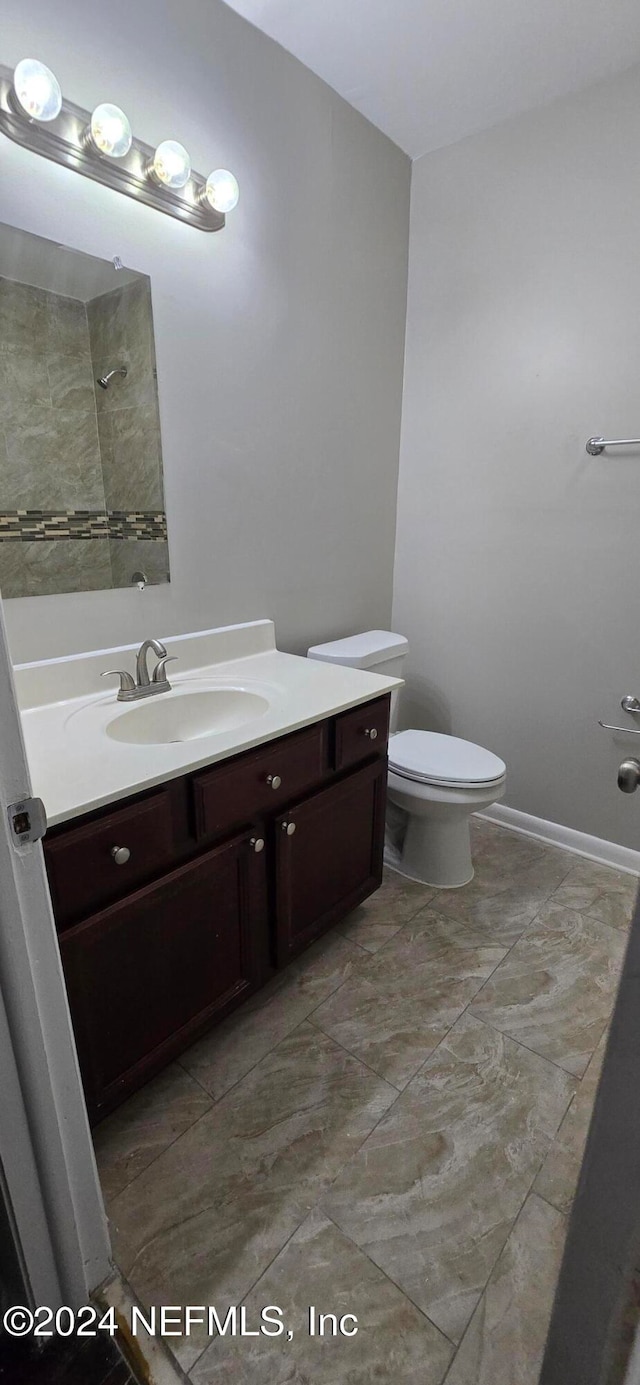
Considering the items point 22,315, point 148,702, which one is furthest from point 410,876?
point 22,315

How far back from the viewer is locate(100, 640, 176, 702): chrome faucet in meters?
1.37

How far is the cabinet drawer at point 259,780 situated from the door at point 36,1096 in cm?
39

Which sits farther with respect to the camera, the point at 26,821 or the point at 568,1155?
the point at 568,1155

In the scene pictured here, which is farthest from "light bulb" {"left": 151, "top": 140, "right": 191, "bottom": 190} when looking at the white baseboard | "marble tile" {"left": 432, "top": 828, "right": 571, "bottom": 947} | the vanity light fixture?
the white baseboard

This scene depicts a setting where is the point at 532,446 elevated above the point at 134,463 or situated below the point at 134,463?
above

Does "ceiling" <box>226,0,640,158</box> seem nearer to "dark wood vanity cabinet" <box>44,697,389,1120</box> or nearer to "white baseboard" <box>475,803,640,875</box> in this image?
"dark wood vanity cabinet" <box>44,697,389,1120</box>

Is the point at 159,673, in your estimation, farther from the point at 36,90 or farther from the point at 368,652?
the point at 36,90

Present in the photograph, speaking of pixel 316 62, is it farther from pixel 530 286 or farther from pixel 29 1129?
pixel 29 1129

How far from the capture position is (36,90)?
41.3 inches

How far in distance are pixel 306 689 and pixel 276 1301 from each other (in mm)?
1118

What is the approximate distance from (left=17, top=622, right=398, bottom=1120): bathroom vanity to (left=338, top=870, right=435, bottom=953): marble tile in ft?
0.51

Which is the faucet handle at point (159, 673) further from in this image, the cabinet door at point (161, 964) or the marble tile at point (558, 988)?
the marble tile at point (558, 988)

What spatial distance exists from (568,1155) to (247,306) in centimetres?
213

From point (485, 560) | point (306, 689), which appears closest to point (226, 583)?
point (306, 689)
